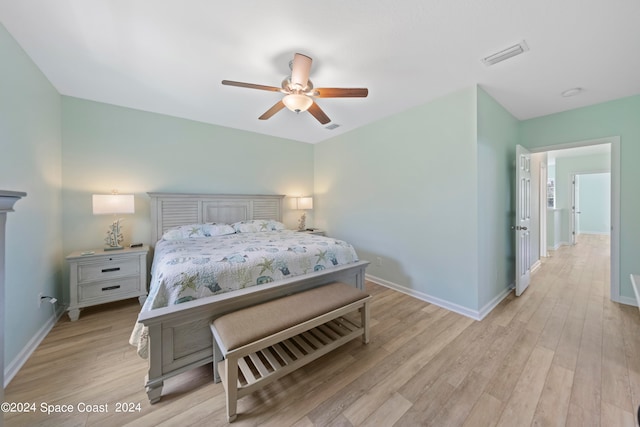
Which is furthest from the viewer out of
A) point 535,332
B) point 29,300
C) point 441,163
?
point 441,163

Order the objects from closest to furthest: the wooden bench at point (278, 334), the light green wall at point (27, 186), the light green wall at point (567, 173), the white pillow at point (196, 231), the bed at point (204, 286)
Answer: the wooden bench at point (278, 334)
the bed at point (204, 286)
the light green wall at point (27, 186)
the white pillow at point (196, 231)
the light green wall at point (567, 173)

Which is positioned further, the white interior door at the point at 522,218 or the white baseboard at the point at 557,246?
the white baseboard at the point at 557,246

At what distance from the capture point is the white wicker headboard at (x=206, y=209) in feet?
10.5

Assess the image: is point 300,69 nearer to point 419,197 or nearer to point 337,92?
point 337,92

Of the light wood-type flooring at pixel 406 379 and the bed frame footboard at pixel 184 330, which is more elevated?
the bed frame footboard at pixel 184 330

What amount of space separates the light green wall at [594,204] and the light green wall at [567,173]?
1776mm

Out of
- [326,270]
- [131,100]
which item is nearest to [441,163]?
[326,270]

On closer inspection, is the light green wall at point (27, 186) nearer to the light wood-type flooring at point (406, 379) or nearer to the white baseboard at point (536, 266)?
the light wood-type flooring at point (406, 379)

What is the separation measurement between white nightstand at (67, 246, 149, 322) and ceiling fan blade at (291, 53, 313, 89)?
105 inches

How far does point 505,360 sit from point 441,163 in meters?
2.00

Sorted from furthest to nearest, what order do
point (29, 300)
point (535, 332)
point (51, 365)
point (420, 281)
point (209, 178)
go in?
point (209, 178), point (420, 281), point (535, 332), point (29, 300), point (51, 365)

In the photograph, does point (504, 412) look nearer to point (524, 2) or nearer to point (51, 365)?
point (524, 2)

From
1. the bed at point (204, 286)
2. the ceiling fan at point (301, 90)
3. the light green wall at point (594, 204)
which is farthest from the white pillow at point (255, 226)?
the light green wall at point (594, 204)

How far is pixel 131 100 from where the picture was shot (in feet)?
9.44
